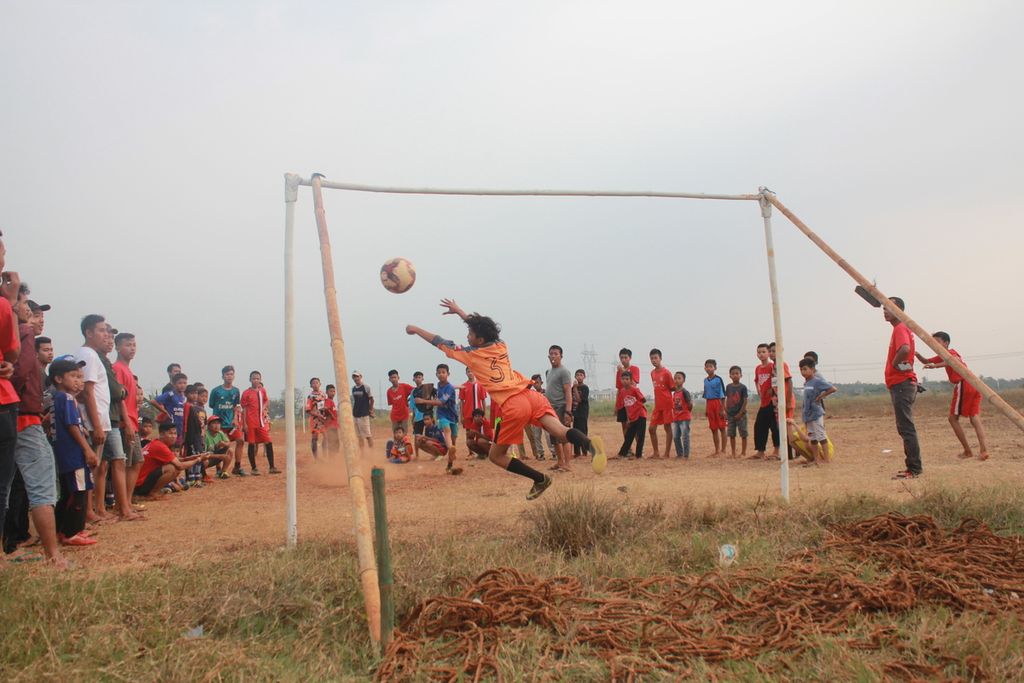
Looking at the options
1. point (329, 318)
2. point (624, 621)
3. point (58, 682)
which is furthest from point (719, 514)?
point (58, 682)

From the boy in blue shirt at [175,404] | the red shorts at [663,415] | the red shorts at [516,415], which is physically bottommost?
the red shorts at [663,415]

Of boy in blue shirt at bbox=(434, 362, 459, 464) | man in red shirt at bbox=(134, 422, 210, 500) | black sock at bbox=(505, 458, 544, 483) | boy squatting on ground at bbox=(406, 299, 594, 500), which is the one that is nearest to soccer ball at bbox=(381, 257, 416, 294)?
boy squatting on ground at bbox=(406, 299, 594, 500)

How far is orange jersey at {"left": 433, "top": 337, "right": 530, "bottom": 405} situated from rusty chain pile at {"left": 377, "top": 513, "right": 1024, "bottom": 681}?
296 centimetres

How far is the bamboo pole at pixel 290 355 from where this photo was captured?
5816mm

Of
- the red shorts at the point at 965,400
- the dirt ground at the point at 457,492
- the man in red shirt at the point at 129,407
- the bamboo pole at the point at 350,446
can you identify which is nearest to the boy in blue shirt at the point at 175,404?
the dirt ground at the point at 457,492

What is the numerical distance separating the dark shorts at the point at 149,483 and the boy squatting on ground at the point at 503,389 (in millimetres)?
4975

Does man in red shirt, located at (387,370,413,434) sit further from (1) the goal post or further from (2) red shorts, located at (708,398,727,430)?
(1) the goal post

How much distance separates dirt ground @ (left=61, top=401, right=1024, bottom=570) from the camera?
6.55 metres

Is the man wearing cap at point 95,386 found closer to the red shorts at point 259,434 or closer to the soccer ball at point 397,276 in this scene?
the soccer ball at point 397,276

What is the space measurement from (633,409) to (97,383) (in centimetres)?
939

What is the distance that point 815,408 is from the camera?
11.6m

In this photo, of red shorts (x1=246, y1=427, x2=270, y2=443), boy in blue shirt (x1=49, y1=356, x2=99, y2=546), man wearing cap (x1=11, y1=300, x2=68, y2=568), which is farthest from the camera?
red shorts (x1=246, y1=427, x2=270, y2=443)

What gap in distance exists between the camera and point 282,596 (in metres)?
4.27

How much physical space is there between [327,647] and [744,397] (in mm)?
10964
